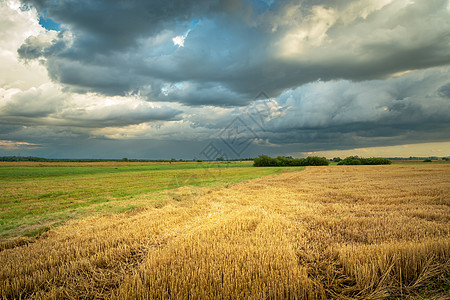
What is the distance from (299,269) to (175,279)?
2332 millimetres

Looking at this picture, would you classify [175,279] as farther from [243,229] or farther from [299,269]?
[243,229]

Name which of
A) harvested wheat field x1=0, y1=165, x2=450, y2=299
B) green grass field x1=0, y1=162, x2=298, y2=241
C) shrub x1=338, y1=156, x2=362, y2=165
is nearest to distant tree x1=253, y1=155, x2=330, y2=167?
shrub x1=338, y1=156, x2=362, y2=165

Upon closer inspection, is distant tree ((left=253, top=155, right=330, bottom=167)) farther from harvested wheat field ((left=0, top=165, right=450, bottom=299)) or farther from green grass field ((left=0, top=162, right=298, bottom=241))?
harvested wheat field ((left=0, top=165, right=450, bottom=299))

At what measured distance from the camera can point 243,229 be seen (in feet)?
21.7

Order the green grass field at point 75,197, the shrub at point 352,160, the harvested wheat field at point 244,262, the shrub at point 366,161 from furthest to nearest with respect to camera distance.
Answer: the shrub at point 352,160, the shrub at point 366,161, the green grass field at point 75,197, the harvested wheat field at point 244,262

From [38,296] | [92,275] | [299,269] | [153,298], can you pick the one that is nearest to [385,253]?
[299,269]

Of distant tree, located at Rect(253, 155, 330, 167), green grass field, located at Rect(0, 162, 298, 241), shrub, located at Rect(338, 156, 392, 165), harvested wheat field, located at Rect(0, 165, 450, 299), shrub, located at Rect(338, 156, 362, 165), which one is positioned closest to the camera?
harvested wheat field, located at Rect(0, 165, 450, 299)

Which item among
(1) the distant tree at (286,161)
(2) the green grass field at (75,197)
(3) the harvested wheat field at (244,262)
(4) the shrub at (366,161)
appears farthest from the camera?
(1) the distant tree at (286,161)

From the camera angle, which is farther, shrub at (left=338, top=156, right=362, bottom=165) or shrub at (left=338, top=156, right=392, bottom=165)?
shrub at (left=338, top=156, right=362, bottom=165)

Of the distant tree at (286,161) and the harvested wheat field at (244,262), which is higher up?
the harvested wheat field at (244,262)

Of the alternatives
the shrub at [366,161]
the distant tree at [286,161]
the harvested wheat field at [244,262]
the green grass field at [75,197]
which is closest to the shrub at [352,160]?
the shrub at [366,161]

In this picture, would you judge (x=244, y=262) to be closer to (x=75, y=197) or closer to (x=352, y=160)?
(x=75, y=197)

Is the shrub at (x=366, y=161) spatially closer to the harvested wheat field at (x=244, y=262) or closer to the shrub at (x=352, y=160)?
the shrub at (x=352, y=160)

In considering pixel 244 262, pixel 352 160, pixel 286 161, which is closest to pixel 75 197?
pixel 244 262
